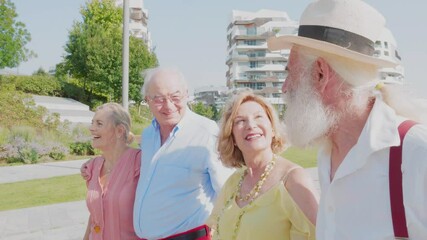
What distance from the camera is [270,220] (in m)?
2.27

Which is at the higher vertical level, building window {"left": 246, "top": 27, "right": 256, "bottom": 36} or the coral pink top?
building window {"left": 246, "top": 27, "right": 256, "bottom": 36}

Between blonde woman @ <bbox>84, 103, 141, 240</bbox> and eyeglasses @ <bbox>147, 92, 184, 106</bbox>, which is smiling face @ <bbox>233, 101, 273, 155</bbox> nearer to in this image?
eyeglasses @ <bbox>147, 92, 184, 106</bbox>

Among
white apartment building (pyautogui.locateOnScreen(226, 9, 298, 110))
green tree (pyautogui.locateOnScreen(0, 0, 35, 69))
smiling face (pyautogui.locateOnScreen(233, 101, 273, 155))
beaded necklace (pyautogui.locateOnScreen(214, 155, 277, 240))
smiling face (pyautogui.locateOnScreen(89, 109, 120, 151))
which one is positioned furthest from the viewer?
white apartment building (pyautogui.locateOnScreen(226, 9, 298, 110))

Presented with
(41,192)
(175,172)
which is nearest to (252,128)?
(175,172)

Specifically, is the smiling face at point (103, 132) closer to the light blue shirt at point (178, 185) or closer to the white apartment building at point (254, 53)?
the light blue shirt at point (178, 185)

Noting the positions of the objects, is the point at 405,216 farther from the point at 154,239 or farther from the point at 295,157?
the point at 295,157

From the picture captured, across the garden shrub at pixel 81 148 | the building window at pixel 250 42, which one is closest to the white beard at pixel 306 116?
the garden shrub at pixel 81 148

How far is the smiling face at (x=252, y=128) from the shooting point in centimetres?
256

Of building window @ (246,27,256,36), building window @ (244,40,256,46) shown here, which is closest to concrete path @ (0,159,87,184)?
building window @ (244,40,256,46)

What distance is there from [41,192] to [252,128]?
9298mm

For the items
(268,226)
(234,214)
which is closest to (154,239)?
(234,214)

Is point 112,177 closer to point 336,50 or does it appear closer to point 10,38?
point 336,50

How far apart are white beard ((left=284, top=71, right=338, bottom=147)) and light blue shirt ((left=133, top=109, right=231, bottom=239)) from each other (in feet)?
4.06

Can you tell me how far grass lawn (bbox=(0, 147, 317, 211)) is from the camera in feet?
31.6
